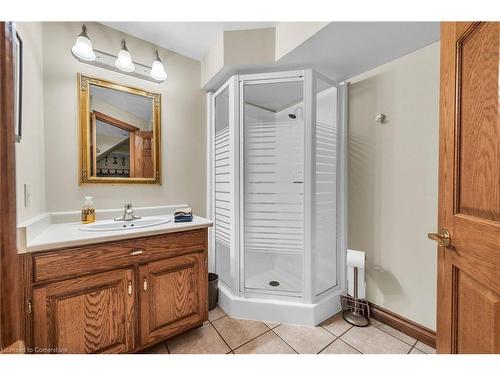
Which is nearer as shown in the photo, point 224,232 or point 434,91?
point 434,91

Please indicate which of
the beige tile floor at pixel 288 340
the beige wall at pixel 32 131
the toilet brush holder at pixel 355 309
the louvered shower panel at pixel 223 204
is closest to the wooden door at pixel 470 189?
the beige tile floor at pixel 288 340

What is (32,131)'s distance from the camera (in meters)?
1.22

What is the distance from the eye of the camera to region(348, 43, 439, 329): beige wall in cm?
143

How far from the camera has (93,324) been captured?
3.65 feet

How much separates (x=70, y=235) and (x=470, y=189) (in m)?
1.78

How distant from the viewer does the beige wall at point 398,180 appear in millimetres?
1429

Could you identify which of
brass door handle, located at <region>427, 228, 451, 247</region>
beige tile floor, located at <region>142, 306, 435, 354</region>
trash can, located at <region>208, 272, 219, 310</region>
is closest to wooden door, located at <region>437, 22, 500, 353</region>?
brass door handle, located at <region>427, 228, 451, 247</region>

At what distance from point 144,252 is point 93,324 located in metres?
0.42

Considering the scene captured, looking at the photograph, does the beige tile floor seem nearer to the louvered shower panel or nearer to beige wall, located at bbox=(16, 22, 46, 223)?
the louvered shower panel

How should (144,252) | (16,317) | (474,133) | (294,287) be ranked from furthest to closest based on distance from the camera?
1. (294,287)
2. (144,252)
3. (474,133)
4. (16,317)

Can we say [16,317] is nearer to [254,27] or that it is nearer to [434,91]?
[254,27]

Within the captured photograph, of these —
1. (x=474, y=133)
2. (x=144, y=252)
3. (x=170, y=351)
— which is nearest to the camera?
(x=474, y=133)

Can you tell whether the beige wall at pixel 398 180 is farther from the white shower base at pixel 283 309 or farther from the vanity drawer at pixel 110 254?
the vanity drawer at pixel 110 254

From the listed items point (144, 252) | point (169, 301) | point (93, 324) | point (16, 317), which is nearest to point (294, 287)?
point (169, 301)
